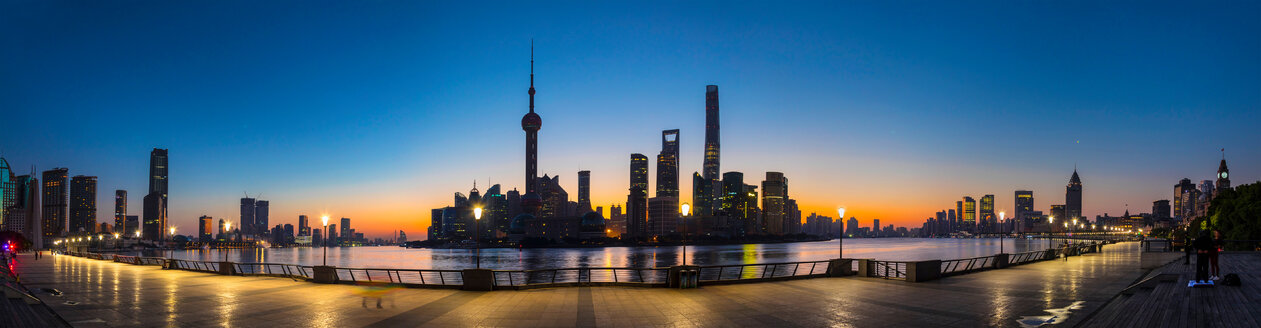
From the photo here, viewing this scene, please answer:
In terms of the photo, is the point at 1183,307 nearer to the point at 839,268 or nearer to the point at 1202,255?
the point at 1202,255

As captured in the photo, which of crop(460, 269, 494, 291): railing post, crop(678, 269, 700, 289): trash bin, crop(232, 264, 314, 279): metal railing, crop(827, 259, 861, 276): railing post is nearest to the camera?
crop(460, 269, 494, 291): railing post

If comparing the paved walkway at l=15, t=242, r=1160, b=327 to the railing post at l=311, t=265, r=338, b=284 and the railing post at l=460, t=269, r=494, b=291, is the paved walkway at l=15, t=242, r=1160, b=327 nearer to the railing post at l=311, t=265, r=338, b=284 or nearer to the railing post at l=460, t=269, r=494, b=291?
the railing post at l=460, t=269, r=494, b=291

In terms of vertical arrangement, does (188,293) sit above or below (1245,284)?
below

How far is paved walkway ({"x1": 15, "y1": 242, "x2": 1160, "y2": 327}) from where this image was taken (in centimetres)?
1533

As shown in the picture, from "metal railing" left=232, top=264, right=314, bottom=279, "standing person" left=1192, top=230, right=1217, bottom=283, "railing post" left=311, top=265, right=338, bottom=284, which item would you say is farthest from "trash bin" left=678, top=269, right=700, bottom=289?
"metal railing" left=232, top=264, right=314, bottom=279

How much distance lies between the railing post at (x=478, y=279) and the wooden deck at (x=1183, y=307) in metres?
16.8

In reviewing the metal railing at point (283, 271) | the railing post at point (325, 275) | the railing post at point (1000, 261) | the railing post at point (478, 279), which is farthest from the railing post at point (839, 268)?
the metal railing at point (283, 271)

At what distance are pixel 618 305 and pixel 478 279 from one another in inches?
243

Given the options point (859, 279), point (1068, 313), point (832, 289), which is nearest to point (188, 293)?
point (832, 289)

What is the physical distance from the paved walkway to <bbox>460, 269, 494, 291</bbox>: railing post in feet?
1.55

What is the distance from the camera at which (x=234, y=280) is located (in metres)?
28.8

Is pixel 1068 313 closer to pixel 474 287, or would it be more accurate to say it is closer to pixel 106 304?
pixel 474 287

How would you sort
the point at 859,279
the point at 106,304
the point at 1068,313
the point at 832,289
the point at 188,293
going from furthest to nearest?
the point at 859,279, the point at 188,293, the point at 832,289, the point at 106,304, the point at 1068,313

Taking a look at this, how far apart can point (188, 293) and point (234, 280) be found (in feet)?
19.5
